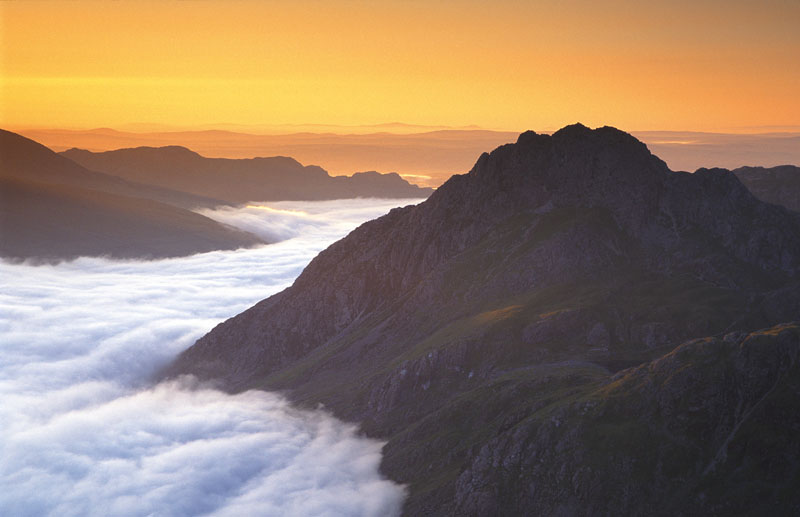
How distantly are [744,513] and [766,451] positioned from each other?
12.6 metres

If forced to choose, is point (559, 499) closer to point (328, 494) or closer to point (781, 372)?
point (781, 372)

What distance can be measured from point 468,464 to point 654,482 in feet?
140

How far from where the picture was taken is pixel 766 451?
13675 cm

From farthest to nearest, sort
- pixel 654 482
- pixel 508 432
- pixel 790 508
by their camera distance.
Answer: pixel 508 432 → pixel 654 482 → pixel 790 508

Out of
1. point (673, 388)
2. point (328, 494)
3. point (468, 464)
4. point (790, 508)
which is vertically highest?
point (673, 388)

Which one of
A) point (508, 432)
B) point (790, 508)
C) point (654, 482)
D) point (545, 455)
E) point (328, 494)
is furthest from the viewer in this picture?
point (328, 494)

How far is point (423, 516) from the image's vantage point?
538 feet

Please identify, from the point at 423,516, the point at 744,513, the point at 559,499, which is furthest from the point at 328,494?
the point at 744,513

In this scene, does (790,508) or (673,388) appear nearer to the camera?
(790,508)

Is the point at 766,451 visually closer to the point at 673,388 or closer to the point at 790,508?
the point at 790,508

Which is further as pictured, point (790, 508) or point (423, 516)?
point (423, 516)

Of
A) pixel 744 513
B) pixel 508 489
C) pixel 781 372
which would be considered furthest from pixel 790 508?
pixel 508 489

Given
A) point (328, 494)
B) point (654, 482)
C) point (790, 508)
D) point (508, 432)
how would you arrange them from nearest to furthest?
point (790, 508) → point (654, 482) → point (508, 432) → point (328, 494)

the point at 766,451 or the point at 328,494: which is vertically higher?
the point at 766,451
